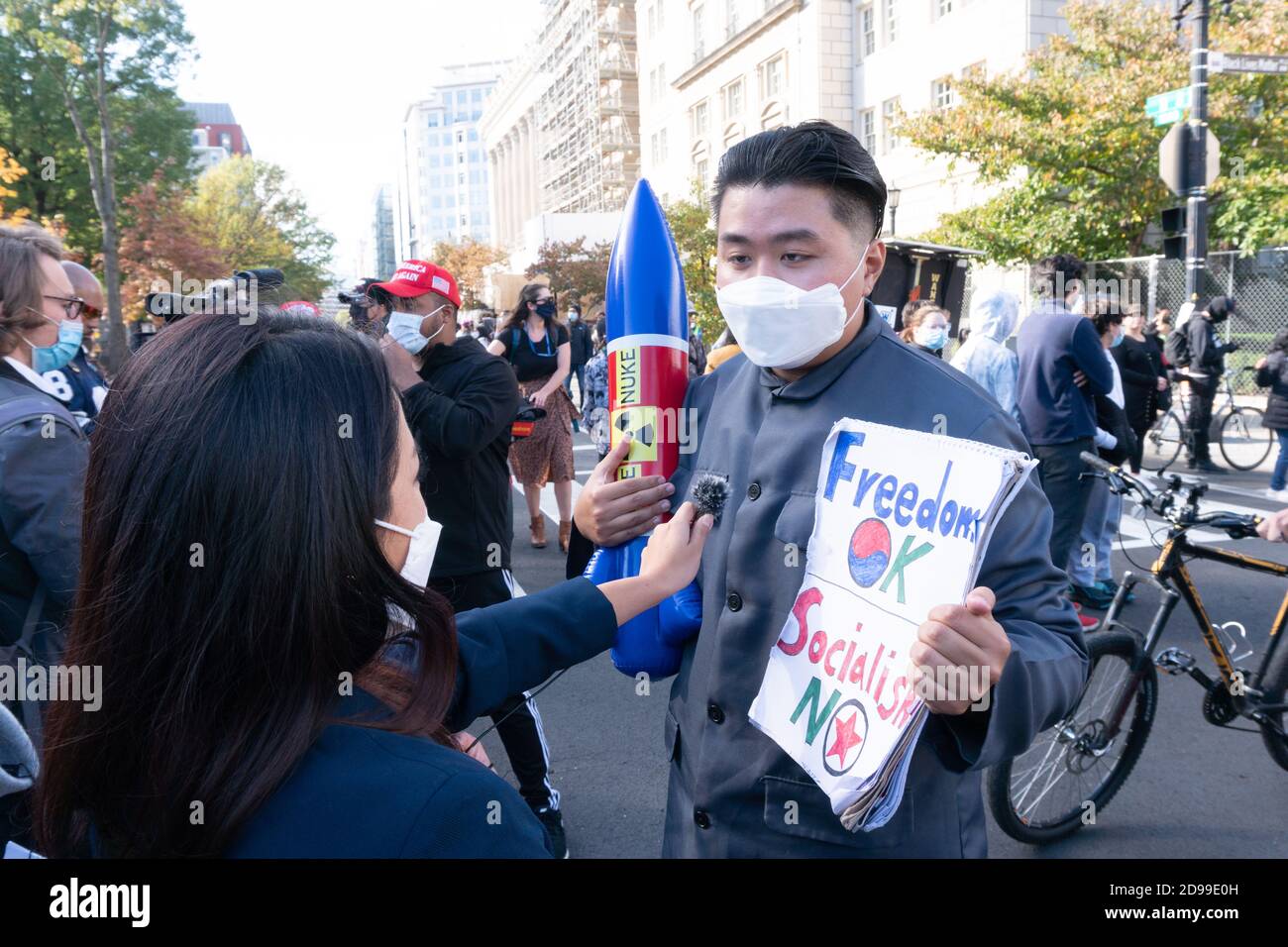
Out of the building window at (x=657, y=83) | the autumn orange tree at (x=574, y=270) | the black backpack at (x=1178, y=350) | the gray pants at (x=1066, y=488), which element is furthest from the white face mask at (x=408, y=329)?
the building window at (x=657, y=83)

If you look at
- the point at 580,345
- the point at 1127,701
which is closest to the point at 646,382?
the point at 1127,701

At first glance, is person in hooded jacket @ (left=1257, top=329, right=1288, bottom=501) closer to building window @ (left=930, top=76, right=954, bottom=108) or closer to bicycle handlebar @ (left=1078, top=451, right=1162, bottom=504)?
bicycle handlebar @ (left=1078, top=451, right=1162, bottom=504)

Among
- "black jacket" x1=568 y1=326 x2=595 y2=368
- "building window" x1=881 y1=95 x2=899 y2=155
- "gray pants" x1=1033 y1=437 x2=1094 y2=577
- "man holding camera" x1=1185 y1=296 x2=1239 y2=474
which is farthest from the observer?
"building window" x1=881 y1=95 x2=899 y2=155

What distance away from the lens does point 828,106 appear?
30.7 metres

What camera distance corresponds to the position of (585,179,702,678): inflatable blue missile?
198 centimetres

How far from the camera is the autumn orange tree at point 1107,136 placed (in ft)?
50.9

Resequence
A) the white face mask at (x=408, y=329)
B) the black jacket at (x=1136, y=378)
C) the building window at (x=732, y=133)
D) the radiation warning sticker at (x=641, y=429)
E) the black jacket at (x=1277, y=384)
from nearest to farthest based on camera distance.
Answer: the radiation warning sticker at (x=641, y=429), the white face mask at (x=408, y=329), the black jacket at (x=1136, y=378), the black jacket at (x=1277, y=384), the building window at (x=732, y=133)

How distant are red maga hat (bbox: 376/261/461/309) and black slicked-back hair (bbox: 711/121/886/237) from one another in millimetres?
2231

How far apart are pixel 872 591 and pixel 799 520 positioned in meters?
0.22

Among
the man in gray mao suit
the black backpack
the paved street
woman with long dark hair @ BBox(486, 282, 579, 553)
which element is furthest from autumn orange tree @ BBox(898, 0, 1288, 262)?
the man in gray mao suit

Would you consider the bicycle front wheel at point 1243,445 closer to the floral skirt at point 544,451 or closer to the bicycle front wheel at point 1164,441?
the bicycle front wheel at point 1164,441

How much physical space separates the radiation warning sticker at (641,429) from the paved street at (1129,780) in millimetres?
2072

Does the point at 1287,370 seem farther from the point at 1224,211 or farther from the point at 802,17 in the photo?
the point at 802,17

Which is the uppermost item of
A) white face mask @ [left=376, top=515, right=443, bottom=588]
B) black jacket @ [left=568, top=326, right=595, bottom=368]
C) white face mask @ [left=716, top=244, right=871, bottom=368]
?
black jacket @ [left=568, top=326, right=595, bottom=368]
